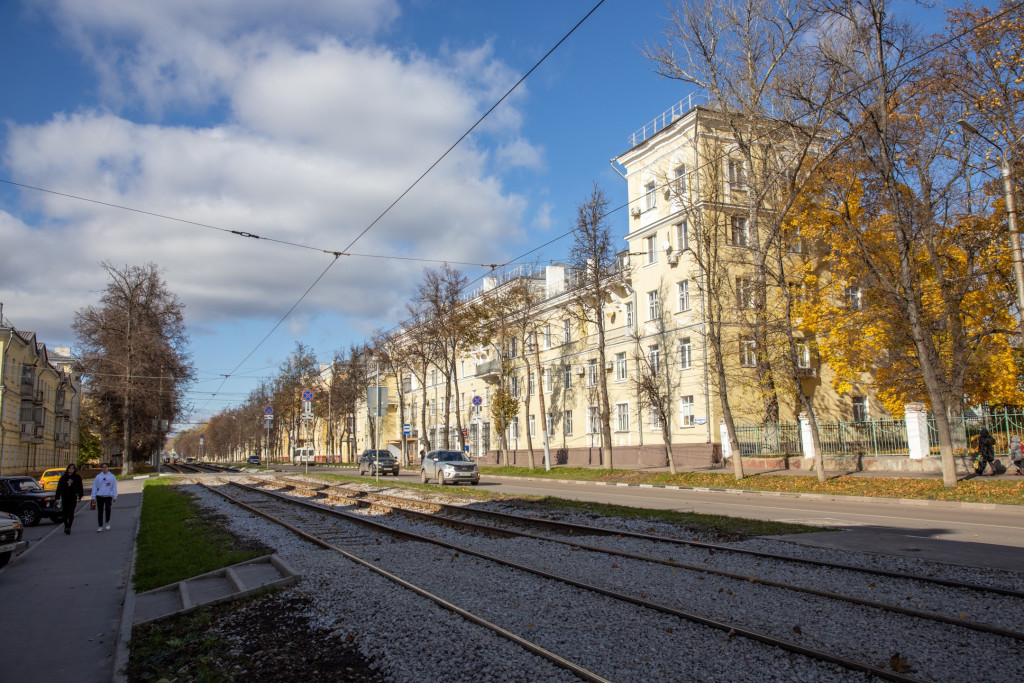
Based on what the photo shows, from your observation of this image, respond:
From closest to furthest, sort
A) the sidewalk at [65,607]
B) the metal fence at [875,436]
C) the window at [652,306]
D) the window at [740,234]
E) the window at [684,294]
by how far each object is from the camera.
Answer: the sidewalk at [65,607], the metal fence at [875,436], the window at [740,234], the window at [684,294], the window at [652,306]

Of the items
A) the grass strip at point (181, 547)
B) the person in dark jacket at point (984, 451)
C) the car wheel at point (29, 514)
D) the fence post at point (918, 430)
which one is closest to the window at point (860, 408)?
the fence post at point (918, 430)

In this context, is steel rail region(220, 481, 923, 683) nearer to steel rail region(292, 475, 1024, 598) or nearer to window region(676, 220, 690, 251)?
steel rail region(292, 475, 1024, 598)

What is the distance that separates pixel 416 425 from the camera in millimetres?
77500

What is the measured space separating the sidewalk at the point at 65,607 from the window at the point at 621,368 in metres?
30.1

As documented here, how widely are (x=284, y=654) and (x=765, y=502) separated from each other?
684 inches

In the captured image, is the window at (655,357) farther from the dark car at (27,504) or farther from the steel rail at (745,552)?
the dark car at (27,504)

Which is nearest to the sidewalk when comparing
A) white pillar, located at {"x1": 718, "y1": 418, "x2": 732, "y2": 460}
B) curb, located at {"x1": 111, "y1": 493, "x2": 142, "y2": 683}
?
curb, located at {"x1": 111, "y1": 493, "x2": 142, "y2": 683}

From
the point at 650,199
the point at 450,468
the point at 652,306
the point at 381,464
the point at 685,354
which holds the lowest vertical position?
the point at 381,464

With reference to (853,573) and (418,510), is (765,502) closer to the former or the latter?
(418,510)

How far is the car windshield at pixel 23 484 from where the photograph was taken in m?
20.6

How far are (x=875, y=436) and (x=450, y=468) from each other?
1704cm

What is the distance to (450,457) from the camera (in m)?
32.3

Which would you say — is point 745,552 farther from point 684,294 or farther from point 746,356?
point 684,294

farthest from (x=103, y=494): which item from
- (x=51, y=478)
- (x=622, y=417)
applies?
(x=622, y=417)
